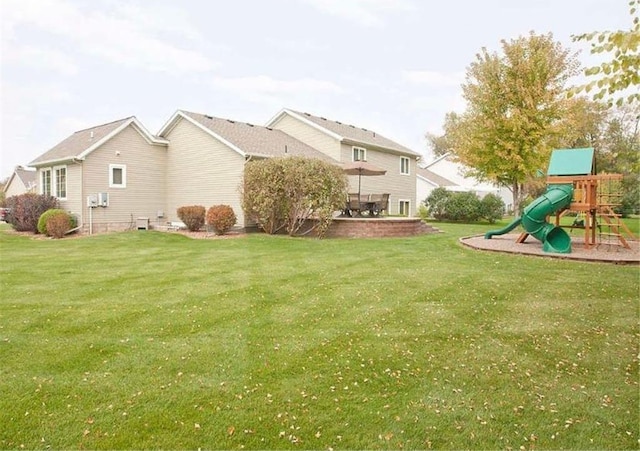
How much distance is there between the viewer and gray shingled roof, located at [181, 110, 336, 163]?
18.0 meters

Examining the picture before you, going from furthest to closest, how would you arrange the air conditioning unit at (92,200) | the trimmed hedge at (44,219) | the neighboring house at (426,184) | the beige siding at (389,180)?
the neighboring house at (426,184) → the beige siding at (389,180) → the air conditioning unit at (92,200) → the trimmed hedge at (44,219)

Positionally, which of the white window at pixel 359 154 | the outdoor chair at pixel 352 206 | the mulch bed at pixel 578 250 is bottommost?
the mulch bed at pixel 578 250

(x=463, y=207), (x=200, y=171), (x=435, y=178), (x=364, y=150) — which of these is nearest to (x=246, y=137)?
(x=200, y=171)

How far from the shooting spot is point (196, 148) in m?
19.1

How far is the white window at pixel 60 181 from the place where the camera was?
18.9 meters

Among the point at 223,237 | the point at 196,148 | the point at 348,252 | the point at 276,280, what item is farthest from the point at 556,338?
the point at 196,148

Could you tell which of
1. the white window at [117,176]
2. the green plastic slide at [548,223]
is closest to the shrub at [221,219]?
the white window at [117,176]

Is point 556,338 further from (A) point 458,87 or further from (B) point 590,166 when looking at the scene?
(A) point 458,87

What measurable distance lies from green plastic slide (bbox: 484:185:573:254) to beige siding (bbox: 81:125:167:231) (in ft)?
50.9

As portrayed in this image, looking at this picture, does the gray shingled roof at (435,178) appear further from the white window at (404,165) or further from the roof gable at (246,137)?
the roof gable at (246,137)

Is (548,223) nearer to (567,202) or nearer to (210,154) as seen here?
(567,202)

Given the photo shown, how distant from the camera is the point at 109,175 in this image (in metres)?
18.5

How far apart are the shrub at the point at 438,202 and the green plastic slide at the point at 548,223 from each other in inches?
545

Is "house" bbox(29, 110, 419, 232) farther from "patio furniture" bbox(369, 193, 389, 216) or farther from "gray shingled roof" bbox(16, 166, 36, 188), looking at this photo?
"gray shingled roof" bbox(16, 166, 36, 188)
